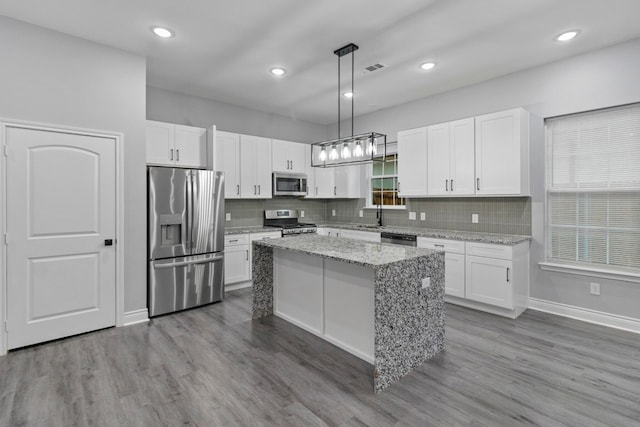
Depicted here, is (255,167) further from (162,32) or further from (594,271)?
(594,271)

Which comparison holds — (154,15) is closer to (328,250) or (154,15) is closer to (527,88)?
(328,250)

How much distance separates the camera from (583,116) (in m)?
3.66

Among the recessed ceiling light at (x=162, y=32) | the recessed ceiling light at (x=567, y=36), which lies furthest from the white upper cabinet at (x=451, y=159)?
the recessed ceiling light at (x=162, y=32)

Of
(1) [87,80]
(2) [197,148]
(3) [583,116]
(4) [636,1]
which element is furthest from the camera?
(2) [197,148]

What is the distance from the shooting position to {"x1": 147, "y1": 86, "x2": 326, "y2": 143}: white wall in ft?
15.4

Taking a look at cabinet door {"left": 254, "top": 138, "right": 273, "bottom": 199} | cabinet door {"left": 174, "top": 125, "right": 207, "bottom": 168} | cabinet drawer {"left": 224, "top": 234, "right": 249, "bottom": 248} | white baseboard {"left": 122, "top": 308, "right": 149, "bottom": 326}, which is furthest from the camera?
cabinet door {"left": 254, "top": 138, "right": 273, "bottom": 199}

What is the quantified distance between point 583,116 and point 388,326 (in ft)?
11.1

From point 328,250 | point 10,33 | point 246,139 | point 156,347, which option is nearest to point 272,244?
point 328,250

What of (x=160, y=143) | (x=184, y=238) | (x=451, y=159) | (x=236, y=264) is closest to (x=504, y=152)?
(x=451, y=159)

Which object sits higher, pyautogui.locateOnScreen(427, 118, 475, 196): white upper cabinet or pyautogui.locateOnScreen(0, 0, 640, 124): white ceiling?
pyautogui.locateOnScreen(0, 0, 640, 124): white ceiling

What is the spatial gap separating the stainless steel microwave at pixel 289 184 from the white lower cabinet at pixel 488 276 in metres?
2.59

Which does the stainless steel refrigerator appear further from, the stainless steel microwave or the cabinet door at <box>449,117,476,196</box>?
the cabinet door at <box>449,117,476,196</box>

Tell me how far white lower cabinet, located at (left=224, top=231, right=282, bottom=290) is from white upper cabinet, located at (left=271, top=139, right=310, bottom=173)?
1.34 m

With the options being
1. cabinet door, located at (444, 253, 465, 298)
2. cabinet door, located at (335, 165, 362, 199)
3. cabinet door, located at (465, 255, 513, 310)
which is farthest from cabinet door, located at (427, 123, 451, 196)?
cabinet door, located at (335, 165, 362, 199)
